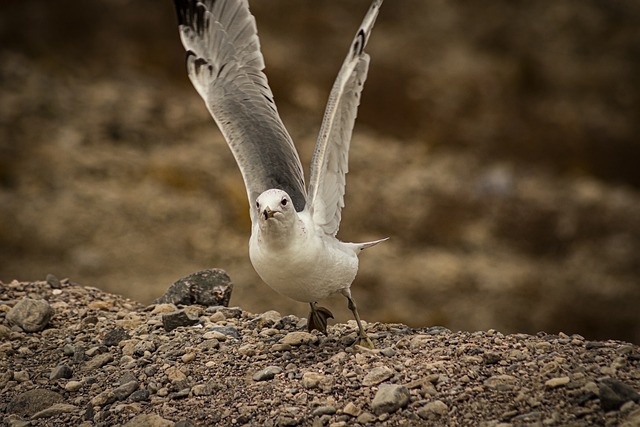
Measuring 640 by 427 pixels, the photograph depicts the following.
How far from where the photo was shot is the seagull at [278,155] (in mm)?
4684

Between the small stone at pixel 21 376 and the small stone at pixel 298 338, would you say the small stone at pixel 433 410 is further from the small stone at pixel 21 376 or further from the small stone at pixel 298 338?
the small stone at pixel 21 376

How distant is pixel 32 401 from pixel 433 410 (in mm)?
2487

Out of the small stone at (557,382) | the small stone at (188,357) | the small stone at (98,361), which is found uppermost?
the small stone at (98,361)

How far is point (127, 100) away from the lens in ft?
60.8

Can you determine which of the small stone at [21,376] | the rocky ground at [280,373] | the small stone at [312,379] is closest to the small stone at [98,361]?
the rocky ground at [280,373]

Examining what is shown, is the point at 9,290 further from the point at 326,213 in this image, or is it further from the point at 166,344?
the point at 326,213

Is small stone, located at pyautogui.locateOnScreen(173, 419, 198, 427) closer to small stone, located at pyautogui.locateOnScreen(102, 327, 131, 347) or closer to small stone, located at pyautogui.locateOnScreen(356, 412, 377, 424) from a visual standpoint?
small stone, located at pyautogui.locateOnScreen(356, 412, 377, 424)

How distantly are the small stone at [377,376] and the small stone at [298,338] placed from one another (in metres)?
0.85

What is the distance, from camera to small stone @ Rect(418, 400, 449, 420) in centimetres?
399

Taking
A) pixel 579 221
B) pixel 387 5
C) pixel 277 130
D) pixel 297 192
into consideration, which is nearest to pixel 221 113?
pixel 277 130

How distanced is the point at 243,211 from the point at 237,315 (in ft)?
33.4

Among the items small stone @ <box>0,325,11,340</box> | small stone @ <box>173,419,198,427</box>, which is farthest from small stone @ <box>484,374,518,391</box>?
small stone @ <box>0,325,11,340</box>

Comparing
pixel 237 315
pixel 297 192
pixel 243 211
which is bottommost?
pixel 237 315

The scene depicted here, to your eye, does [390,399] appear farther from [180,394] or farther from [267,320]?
[267,320]
